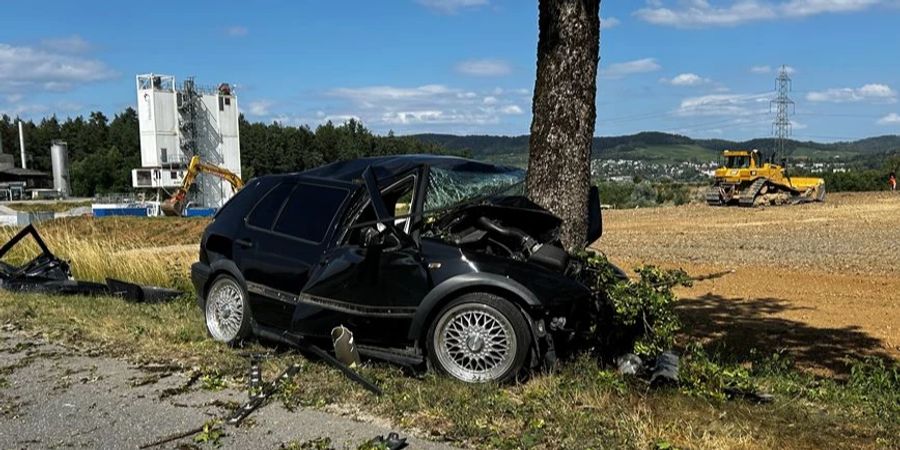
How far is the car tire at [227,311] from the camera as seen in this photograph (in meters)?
6.91

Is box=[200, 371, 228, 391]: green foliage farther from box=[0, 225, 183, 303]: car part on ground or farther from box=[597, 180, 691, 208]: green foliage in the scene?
box=[597, 180, 691, 208]: green foliage

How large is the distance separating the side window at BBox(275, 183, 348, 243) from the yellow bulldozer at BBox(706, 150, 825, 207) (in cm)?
4060

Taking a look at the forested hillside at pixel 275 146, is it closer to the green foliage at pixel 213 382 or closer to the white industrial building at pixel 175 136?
the white industrial building at pixel 175 136

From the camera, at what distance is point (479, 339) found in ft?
17.9

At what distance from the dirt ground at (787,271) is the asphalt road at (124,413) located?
5804 mm

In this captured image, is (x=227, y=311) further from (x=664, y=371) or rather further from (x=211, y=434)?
(x=664, y=371)

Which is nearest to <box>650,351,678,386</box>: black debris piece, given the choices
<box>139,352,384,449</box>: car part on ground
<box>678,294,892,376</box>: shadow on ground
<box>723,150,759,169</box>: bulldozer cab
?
<box>139,352,384,449</box>: car part on ground

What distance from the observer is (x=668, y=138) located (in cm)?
16275

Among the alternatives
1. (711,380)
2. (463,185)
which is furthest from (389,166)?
(711,380)

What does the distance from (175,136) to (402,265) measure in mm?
79307

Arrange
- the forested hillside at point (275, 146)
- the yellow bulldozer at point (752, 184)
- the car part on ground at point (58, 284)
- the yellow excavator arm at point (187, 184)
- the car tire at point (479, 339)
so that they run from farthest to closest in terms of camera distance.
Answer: the forested hillside at point (275, 146) < the yellow excavator arm at point (187, 184) < the yellow bulldozer at point (752, 184) < the car part on ground at point (58, 284) < the car tire at point (479, 339)

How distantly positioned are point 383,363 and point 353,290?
571 millimetres

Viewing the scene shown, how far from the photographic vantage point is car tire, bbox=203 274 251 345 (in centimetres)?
691

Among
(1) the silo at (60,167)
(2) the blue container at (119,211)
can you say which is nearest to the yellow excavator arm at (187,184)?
(2) the blue container at (119,211)
